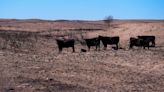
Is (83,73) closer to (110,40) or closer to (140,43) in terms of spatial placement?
(140,43)

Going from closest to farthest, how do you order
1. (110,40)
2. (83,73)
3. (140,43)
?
(83,73) < (140,43) < (110,40)

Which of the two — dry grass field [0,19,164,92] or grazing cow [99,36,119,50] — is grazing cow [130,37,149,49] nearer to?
grazing cow [99,36,119,50]

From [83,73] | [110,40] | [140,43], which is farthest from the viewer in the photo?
[110,40]

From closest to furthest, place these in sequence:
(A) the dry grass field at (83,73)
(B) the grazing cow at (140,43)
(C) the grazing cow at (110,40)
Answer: (A) the dry grass field at (83,73) → (B) the grazing cow at (140,43) → (C) the grazing cow at (110,40)

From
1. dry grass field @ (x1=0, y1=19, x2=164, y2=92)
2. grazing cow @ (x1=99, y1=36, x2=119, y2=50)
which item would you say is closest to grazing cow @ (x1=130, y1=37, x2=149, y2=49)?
grazing cow @ (x1=99, y1=36, x2=119, y2=50)

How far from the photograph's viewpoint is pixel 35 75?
18984mm

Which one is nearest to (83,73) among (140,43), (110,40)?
(140,43)

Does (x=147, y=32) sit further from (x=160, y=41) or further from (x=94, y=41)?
(x=94, y=41)

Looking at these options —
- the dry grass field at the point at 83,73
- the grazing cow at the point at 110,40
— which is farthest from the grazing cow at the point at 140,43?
the dry grass field at the point at 83,73

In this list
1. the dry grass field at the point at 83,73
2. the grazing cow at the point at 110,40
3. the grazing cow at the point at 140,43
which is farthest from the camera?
the grazing cow at the point at 110,40

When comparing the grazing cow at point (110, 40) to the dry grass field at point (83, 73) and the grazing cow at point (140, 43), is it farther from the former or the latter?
the dry grass field at point (83, 73)

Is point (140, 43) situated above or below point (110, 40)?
below

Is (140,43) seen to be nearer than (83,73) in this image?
No

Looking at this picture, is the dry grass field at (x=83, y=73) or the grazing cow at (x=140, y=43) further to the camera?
the grazing cow at (x=140, y=43)
